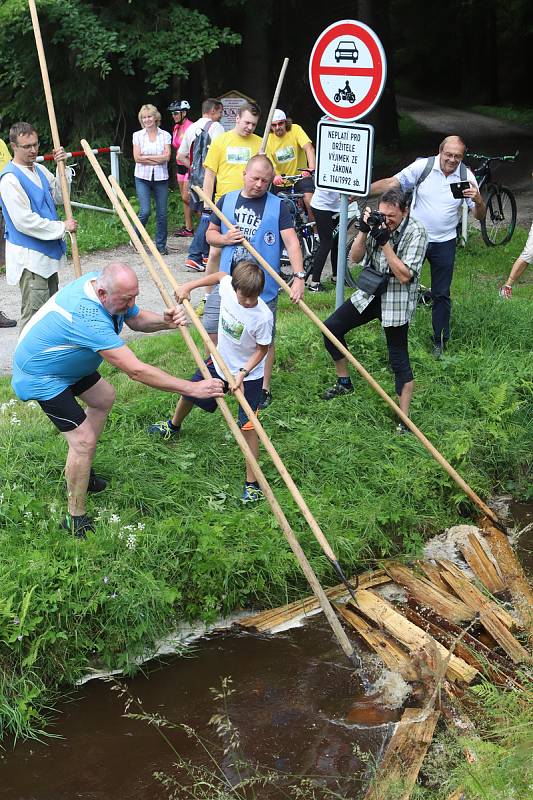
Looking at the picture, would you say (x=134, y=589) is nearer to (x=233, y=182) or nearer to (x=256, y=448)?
(x=256, y=448)

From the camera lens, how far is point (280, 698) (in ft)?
16.3

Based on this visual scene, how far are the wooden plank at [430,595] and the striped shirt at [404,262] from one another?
6.36 ft

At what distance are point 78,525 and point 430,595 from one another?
217 centimetres

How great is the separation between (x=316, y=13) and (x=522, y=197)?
5526 mm

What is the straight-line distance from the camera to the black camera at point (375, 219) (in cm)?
656

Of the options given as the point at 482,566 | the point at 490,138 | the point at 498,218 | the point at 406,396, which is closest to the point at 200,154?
the point at 498,218

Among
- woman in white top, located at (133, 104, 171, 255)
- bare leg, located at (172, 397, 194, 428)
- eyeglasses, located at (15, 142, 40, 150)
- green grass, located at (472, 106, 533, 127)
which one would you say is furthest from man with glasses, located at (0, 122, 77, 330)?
green grass, located at (472, 106, 533, 127)

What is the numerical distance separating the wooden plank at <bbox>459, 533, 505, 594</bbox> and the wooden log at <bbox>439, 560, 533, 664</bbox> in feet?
0.38

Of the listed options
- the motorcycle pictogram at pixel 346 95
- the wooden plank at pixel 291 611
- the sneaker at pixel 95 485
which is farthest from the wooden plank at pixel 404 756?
the motorcycle pictogram at pixel 346 95

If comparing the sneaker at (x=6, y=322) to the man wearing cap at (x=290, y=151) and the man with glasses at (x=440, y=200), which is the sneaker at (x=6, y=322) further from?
→ the man with glasses at (x=440, y=200)

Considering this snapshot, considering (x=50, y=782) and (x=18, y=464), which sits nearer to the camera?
(x=50, y=782)

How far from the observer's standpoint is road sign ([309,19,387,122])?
6801 millimetres

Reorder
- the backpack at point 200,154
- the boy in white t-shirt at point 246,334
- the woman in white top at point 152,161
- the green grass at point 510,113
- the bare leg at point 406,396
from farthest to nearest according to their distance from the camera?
the green grass at point 510,113
the woman in white top at point 152,161
the backpack at point 200,154
the bare leg at point 406,396
the boy in white t-shirt at point 246,334

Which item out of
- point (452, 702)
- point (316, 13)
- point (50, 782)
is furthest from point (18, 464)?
point (316, 13)
